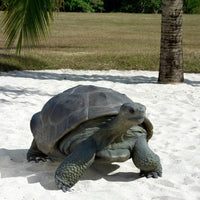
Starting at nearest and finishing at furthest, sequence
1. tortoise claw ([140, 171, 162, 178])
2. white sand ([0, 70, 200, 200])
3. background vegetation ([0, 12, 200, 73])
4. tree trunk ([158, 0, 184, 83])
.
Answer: white sand ([0, 70, 200, 200])
tortoise claw ([140, 171, 162, 178])
tree trunk ([158, 0, 184, 83])
background vegetation ([0, 12, 200, 73])

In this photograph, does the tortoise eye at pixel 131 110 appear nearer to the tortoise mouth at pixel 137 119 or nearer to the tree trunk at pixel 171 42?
the tortoise mouth at pixel 137 119

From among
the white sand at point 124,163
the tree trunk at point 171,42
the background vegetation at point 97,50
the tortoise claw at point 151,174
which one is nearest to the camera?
the white sand at point 124,163

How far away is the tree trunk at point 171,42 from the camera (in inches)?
290

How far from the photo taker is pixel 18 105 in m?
5.50

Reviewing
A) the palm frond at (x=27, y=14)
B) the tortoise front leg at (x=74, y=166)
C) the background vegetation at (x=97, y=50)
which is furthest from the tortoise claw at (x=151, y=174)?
the background vegetation at (x=97, y=50)

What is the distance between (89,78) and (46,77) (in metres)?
1.00

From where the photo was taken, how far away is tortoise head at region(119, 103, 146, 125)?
2549 mm

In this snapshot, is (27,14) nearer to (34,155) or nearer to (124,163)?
(34,155)

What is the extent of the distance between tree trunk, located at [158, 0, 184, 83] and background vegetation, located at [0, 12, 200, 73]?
2153 mm

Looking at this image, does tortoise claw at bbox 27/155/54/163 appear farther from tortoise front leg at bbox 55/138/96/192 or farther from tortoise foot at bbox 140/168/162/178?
tortoise foot at bbox 140/168/162/178

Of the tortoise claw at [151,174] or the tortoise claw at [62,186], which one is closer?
the tortoise claw at [62,186]

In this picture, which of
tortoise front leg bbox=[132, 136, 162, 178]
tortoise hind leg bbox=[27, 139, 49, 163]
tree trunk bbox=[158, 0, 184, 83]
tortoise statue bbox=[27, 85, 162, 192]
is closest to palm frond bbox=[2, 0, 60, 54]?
tree trunk bbox=[158, 0, 184, 83]

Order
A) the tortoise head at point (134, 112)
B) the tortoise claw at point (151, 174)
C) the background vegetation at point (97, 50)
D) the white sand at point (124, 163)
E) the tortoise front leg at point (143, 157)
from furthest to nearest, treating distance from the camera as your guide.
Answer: the background vegetation at point (97, 50), the tortoise claw at point (151, 174), the tortoise front leg at point (143, 157), the white sand at point (124, 163), the tortoise head at point (134, 112)

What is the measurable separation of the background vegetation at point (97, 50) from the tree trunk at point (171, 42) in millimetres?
2153
